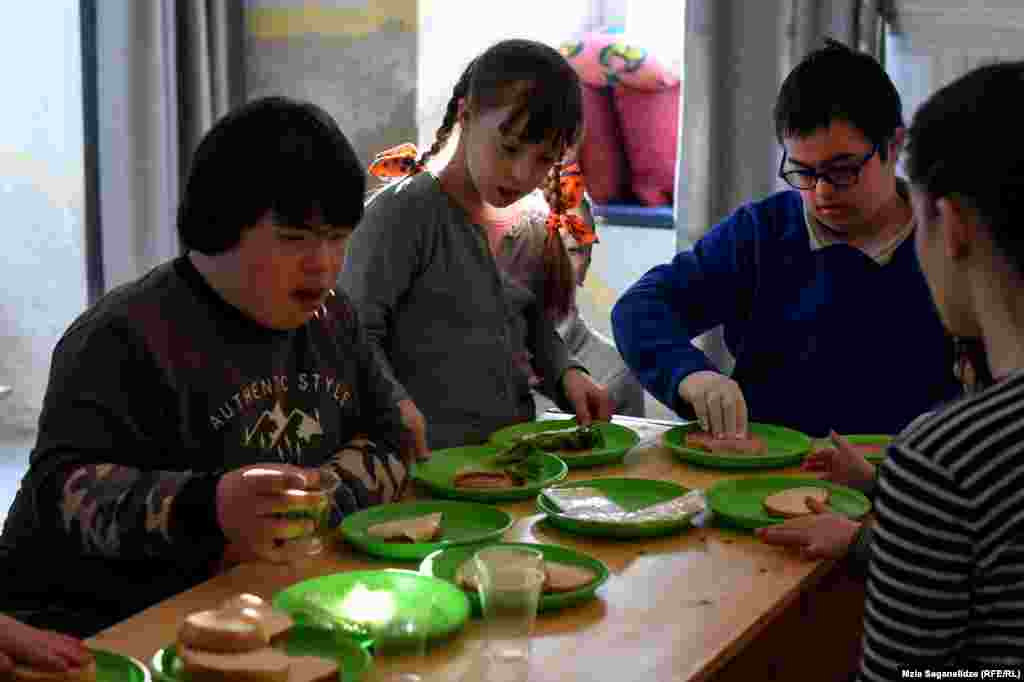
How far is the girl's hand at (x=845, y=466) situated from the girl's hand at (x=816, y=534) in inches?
8.9

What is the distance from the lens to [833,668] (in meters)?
1.98

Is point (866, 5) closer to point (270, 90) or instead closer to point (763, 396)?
point (763, 396)

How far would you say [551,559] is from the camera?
1.61 meters

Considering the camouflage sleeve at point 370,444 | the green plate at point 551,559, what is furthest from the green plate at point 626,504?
the camouflage sleeve at point 370,444

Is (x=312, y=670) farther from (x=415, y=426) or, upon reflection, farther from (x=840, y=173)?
(x=840, y=173)

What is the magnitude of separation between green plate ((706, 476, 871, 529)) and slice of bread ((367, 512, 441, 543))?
40 cm

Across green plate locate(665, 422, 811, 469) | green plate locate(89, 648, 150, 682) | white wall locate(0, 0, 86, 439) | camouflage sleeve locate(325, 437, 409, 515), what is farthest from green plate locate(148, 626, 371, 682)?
white wall locate(0, 0, 86, 439)

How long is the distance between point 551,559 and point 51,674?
627 mm

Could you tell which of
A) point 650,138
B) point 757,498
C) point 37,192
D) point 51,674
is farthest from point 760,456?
point 37,192

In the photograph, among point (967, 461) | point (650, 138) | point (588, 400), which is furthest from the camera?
point (650, 138)

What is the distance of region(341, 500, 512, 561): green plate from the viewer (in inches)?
63.8

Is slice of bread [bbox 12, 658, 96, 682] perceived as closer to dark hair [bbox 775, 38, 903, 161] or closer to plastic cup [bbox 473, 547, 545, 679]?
plastic cup [bbox 473, 547, 545, 679]

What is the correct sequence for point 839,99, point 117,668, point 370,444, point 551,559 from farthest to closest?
point 839,99 < point 370,444 < point 551,559 < point 117,668

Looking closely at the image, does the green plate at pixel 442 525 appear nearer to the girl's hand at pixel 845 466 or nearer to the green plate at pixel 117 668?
the green plate at pixel 117 668
